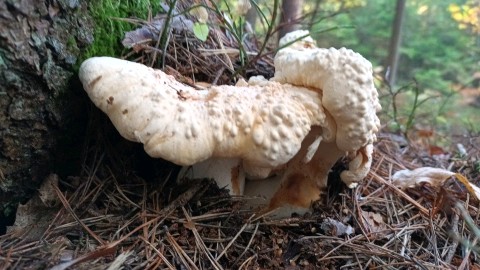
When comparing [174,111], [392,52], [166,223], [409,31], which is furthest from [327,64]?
[409,31]

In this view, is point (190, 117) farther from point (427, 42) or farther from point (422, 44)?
point (422, 44)

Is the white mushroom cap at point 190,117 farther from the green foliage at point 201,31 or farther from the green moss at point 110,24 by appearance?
the green foliage at point 201,31

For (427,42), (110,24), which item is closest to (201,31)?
(110,24)

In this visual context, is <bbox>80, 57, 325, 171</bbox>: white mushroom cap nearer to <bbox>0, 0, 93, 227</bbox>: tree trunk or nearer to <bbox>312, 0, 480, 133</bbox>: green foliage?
<bbox>0, 0, 93, 227</bbox>: tree trunk

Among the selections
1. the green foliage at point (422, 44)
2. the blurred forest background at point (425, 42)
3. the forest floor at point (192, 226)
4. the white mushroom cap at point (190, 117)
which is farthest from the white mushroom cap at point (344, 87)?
the green foliage at point (422, 44)

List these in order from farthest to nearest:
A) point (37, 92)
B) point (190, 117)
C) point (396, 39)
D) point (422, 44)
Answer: point (422, 44), point (396, 39), point (37, 92), point (190, 117)

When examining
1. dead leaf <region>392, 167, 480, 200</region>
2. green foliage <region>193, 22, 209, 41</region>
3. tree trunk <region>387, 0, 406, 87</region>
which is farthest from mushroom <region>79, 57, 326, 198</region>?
tree trunk <region>387, 0, 406, 87</region>
